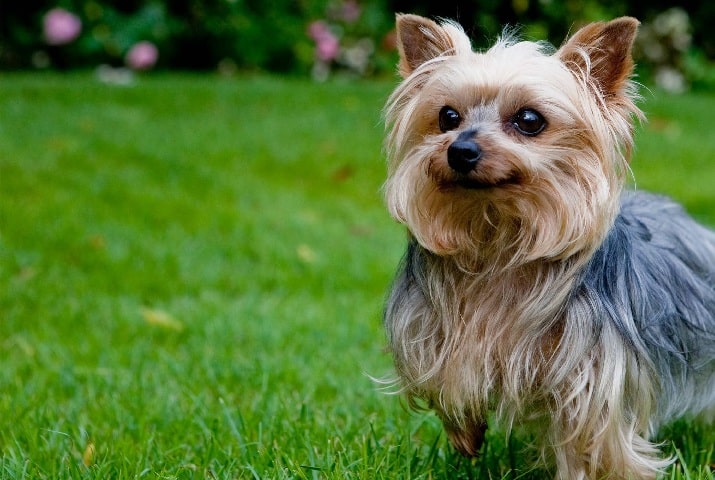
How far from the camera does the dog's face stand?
2.58 meters

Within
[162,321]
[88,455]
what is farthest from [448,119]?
[162,321]

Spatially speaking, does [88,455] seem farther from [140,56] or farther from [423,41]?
[140,56]

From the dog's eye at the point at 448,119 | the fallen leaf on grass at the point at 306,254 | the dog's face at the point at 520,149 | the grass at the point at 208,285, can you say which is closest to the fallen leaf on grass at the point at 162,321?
the grass at the point at 208,285

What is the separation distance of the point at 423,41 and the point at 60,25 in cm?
1113

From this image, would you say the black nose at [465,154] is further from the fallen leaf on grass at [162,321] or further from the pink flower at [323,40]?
the pink flower at [323,40]

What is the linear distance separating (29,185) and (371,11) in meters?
7.84

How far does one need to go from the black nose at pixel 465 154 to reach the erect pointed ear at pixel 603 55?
0.39 m

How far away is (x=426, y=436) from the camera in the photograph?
3.62 m

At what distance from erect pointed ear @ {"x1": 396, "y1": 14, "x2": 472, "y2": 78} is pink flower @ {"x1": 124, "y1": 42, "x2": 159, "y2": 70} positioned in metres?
10.8

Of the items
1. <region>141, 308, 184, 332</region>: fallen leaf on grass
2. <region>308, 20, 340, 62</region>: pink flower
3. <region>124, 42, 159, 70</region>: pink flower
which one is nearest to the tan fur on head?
<region>141, 308, 184, 332</region>: fallen leaf on grass

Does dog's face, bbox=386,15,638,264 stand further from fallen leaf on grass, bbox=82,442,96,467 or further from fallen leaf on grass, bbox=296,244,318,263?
fallen leaf on grass, bbox=296,244,318,263

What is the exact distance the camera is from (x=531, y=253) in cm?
264

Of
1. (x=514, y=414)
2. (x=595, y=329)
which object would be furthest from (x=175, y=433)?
(x=595, y=329)

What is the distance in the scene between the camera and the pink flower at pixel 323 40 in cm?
1370
